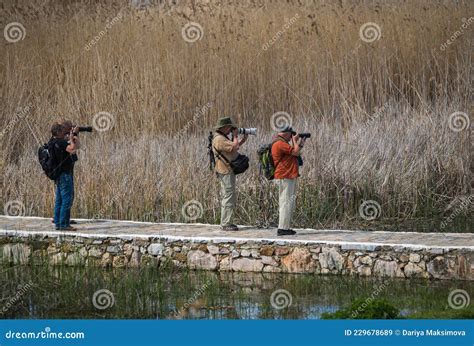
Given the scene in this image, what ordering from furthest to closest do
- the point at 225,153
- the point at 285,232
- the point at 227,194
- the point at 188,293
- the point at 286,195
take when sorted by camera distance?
the point at 227,194
the point at 225,153
the point at 285,232
the point at 286,195
the point at 188,293

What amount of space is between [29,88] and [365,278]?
29.7 feet

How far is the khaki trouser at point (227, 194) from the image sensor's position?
13719mm

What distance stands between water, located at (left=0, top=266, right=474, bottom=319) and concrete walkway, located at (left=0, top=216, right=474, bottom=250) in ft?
1.44

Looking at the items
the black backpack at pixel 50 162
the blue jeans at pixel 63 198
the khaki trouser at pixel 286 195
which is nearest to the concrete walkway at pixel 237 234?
the blue jeans at pixel 63 198

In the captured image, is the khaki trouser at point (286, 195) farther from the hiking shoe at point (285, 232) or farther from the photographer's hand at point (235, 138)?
the photographer's hand at point (235, 138)

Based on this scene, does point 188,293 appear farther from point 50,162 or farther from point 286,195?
point 50,162

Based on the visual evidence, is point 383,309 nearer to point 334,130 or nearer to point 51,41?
point 334,130

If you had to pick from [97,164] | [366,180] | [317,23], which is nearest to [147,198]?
[97,164]

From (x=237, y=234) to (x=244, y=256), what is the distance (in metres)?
0.66

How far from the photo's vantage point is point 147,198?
615 inches

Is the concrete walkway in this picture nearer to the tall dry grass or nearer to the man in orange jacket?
the man in orange jacket

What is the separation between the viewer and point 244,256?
43.2 feet

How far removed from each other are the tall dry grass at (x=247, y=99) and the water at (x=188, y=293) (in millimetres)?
2507

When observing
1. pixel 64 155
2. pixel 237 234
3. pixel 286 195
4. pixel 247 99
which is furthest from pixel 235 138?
pixel 247 99
